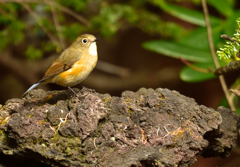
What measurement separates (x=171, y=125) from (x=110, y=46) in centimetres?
392

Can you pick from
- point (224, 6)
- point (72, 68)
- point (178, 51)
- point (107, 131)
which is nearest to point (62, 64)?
point (72, 68)

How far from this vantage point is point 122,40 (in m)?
5.78

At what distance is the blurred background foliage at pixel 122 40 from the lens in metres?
3.44

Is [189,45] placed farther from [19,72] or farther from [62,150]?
[19,72]

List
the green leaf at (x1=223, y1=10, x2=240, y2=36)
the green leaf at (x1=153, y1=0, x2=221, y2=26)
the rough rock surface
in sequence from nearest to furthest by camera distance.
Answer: the rough rock surface, the green leaf at (x1=223, y1=10, x2=240, y2=36), the green leaf at (x1=153, y1=0, x2=221, y2=26)

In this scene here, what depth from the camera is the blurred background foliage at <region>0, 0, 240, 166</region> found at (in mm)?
3438

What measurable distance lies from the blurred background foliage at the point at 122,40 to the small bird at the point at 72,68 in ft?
2.16

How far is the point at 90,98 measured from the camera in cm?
205

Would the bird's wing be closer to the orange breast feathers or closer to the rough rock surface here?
the orange breast feathers

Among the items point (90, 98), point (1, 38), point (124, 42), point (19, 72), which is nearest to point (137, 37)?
point (124, 42)

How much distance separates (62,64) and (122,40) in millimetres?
3317

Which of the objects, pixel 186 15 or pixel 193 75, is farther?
pixel 186 15

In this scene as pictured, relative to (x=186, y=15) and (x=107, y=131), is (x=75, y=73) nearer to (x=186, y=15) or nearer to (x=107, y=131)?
(x=107, y=131)

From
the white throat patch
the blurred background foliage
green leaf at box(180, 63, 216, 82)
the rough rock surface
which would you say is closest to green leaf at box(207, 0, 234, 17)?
the blurred background foliage
